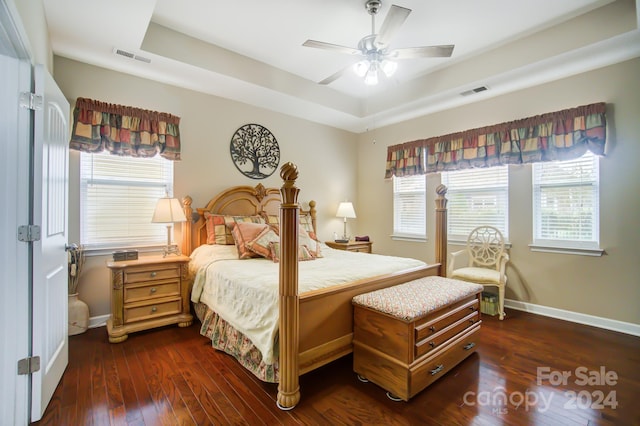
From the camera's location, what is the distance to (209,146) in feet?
12.3

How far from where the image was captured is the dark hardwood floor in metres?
1.74

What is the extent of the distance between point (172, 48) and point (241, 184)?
5.62 ft

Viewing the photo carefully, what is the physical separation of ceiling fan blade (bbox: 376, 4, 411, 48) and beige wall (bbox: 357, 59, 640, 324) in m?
2.23

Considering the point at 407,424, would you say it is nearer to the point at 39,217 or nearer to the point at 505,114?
the point at 39,217

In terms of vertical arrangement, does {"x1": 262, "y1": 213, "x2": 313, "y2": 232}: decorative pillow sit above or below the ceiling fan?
below

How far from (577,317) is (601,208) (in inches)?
47.5

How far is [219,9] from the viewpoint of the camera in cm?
265

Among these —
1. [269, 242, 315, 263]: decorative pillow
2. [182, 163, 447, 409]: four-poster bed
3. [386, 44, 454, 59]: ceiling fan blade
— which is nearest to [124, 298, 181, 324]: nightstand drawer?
[269, 242, 315, 263]: decorative pillow

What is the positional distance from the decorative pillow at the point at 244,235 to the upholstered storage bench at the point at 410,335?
4.55ft

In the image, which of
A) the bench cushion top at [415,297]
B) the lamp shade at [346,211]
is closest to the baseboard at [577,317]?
the bench cushion top at [415,297]

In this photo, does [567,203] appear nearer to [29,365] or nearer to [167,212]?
[167,212]

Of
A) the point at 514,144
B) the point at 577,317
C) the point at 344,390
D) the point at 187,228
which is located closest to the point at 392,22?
the point at 514,144

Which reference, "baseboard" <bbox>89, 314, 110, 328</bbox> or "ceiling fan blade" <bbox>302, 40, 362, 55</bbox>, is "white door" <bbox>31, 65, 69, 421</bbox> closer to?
"baseboard" <bbox>89, 314, 110, 328</bbox>

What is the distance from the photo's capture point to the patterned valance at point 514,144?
3096 millimetres
